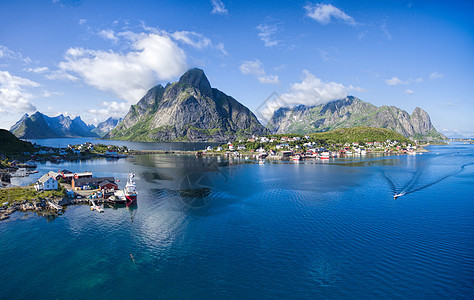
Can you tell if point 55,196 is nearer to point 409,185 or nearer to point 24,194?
point 24,194

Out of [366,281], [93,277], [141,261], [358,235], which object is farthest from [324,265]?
[93,277]

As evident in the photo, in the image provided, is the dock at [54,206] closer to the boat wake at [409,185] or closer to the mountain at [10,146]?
the boat wake at [409,185]

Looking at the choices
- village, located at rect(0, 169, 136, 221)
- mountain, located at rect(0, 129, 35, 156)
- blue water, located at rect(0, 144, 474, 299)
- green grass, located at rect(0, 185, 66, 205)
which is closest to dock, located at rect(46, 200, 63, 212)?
village, located at rect(0, 169, 136, 221)

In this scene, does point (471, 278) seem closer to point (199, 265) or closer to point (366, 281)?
point (366, 281)

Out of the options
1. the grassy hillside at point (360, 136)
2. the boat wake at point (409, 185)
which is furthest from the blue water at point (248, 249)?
the grassy hillside at point (360, 136)

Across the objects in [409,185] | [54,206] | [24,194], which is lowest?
[54,206]

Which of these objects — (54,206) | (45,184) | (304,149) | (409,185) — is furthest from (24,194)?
(304,149)

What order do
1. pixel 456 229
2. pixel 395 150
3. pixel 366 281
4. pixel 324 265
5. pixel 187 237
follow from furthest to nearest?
pixel 395 150 < pixel 456 229 < pixel 187 237 < pixel 324 265 < pixel 366 281
